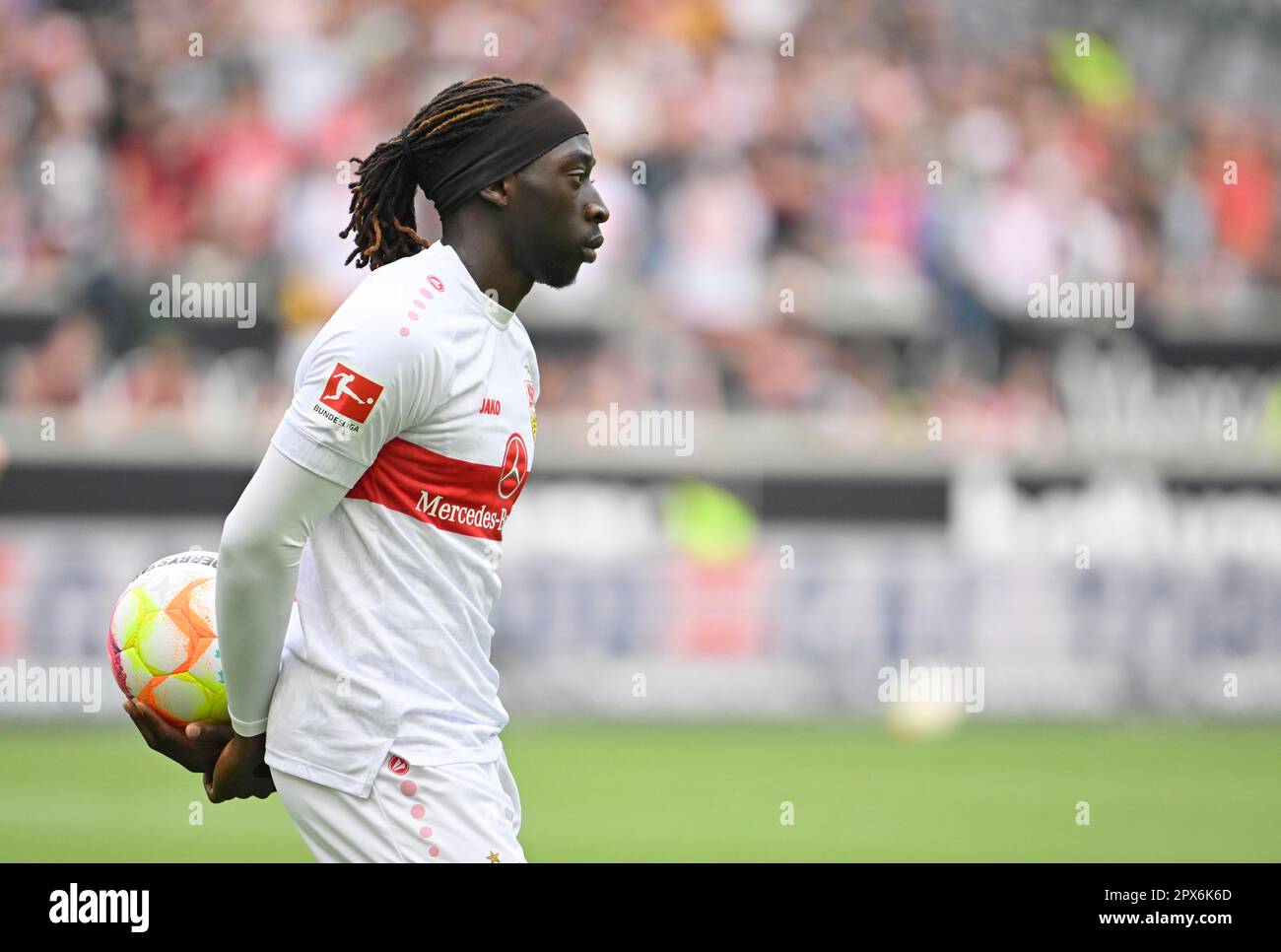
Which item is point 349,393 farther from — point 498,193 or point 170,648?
point 170,648

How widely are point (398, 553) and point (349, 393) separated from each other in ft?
1.12

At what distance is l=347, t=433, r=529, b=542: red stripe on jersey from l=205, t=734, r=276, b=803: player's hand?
539 millimetres

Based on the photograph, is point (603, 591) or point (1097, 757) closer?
point (1097, 757)

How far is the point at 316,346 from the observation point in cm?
347

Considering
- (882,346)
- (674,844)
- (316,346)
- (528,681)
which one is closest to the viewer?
(316,346)

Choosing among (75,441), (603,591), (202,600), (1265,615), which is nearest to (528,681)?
(603,591)

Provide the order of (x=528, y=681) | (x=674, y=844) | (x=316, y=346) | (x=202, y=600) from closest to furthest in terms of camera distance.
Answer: (x=316, y=346) → (x=202, y=600) → (x=674, y=844) → (x=528, y=681)

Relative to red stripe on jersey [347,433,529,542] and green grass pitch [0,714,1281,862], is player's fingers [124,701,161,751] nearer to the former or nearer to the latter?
red stripe on jersey [347,433,529,542]

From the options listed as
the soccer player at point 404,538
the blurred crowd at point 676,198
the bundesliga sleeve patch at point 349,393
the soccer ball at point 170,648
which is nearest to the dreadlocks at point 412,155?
the soccer player at point 404,538

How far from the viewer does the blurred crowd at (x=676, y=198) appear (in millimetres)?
12875

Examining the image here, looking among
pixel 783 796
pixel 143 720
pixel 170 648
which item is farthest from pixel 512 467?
pixel 783 796

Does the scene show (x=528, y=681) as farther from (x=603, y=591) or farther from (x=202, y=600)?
(x=202, y=600)

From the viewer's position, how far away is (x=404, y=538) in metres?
3.56

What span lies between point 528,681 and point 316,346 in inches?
365
